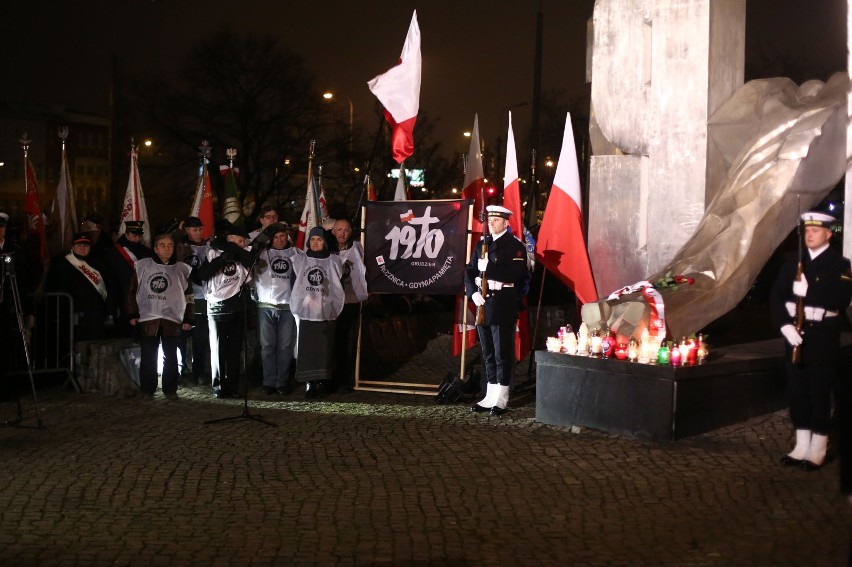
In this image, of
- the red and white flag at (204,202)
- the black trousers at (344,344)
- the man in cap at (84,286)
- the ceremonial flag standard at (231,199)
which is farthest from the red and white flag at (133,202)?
the black trousers at (344,344)

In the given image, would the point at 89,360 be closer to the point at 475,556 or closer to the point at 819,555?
the point at 475,556

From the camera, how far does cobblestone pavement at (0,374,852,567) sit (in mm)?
6027

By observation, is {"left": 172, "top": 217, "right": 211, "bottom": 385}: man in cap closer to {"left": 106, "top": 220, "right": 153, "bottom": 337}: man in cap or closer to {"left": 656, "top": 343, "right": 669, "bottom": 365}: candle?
{"left": 106, "top": 220, "right": 153, "bottom": 337}: man in cap

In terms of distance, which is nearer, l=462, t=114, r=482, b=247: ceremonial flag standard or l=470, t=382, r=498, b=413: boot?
l=470, t=382, r=498, b=413: boot

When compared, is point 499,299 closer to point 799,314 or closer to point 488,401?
point 488,401

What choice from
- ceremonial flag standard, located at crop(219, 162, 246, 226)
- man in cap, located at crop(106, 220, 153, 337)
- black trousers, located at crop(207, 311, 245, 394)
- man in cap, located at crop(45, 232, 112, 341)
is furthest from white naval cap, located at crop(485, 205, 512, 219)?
ceremonial flag standard, located at crop(219, 162, 246, 226)

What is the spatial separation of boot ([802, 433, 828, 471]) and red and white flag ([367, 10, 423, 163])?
6.09 m

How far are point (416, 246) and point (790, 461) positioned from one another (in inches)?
201

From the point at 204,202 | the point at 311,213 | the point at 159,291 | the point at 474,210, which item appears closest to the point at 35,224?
the point at 204,202

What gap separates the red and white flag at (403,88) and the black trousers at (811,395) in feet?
18.9

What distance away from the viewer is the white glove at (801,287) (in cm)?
782

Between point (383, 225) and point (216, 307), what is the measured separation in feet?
6.74

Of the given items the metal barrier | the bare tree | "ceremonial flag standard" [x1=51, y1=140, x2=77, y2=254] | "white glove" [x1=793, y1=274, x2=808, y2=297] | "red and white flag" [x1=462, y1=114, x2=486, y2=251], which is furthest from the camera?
the bare tree

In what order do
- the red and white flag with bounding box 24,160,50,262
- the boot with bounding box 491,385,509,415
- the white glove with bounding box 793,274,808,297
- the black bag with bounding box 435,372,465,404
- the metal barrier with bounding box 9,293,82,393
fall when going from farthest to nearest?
the red and white flag with bounding box 24,160,50,262, the metal barrier with bounding box 9,293,82,393, the black bag with bounding box 435,372,465,404, the boot with bounding box 491,385,509,415, the white glove with bounding box 793,274,808,297
